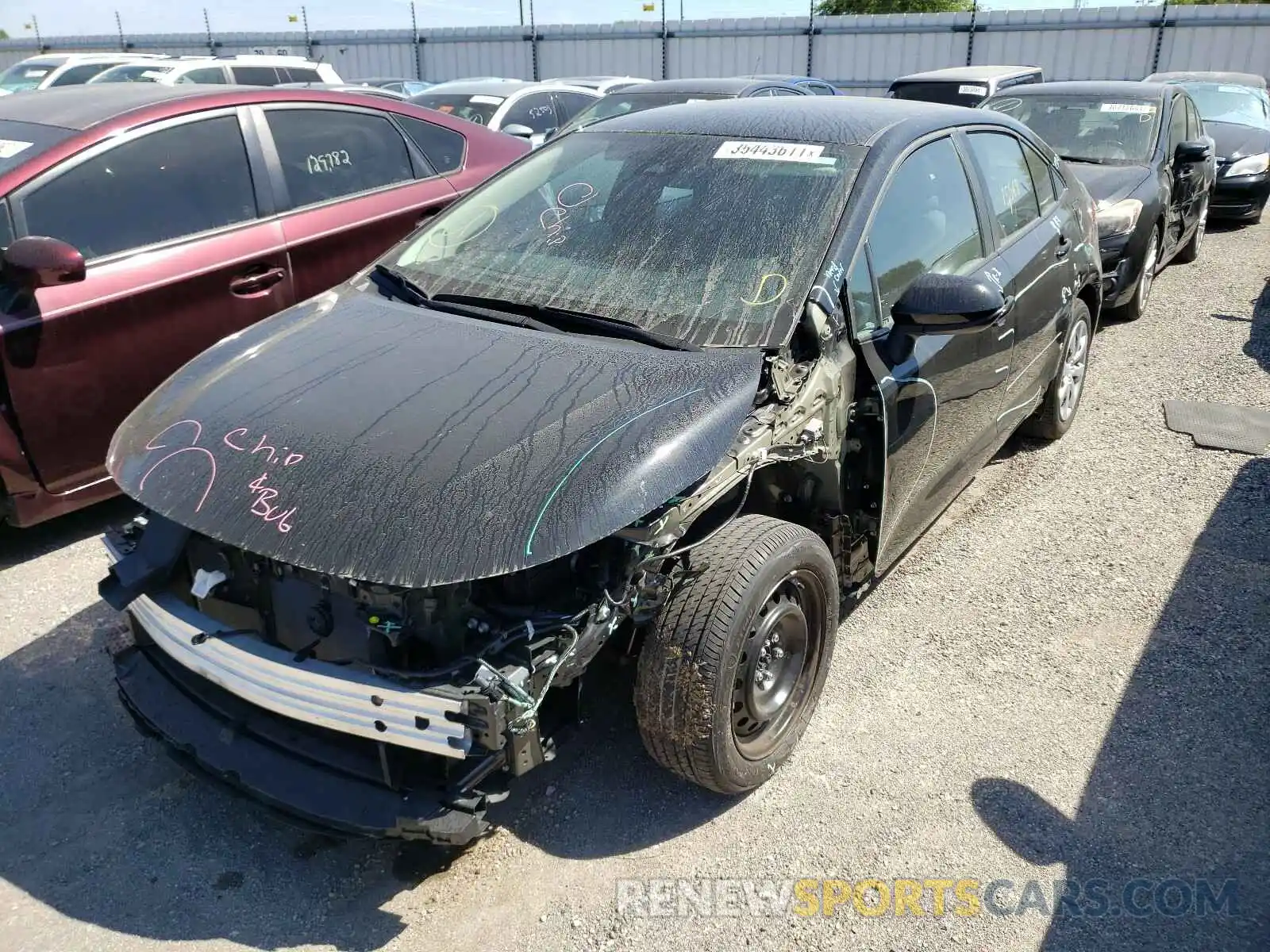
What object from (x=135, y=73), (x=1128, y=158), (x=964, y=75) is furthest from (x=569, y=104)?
(x=1128, y=158)

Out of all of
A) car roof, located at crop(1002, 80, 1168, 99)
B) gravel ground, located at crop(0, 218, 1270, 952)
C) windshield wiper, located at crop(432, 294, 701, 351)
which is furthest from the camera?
car roof, located at crop(1002, 80, 1168, 99)

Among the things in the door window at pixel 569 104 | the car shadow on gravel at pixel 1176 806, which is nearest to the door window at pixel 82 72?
the door window at pixel 569 104

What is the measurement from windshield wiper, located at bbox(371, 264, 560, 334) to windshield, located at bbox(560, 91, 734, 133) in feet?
17.4

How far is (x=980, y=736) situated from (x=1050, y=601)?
988mm

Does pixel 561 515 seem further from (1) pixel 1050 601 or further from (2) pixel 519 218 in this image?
(1) pixel 1050 601

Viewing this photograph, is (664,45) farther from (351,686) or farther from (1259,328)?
(351,686)

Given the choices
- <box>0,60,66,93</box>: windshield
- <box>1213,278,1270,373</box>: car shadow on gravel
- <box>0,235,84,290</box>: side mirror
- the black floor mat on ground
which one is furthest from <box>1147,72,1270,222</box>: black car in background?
<box>0,60,66,93</box>: windshield

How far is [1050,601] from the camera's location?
3883 millimetres

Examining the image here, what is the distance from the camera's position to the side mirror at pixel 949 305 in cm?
287

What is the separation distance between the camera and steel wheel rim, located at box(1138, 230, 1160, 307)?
717 centimetres

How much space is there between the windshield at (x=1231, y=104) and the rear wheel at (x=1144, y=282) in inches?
196

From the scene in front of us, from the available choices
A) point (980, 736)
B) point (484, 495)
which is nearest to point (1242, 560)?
point (980, 736)

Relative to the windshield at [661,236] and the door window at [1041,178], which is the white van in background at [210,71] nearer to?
the windshield at [661,236]

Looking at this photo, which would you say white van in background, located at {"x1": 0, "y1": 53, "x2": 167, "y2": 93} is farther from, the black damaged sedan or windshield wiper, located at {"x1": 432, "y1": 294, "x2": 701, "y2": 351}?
windshield wiper, located at {"x1": 432, "y1": 294, "x2": 701, "y2": 351}
